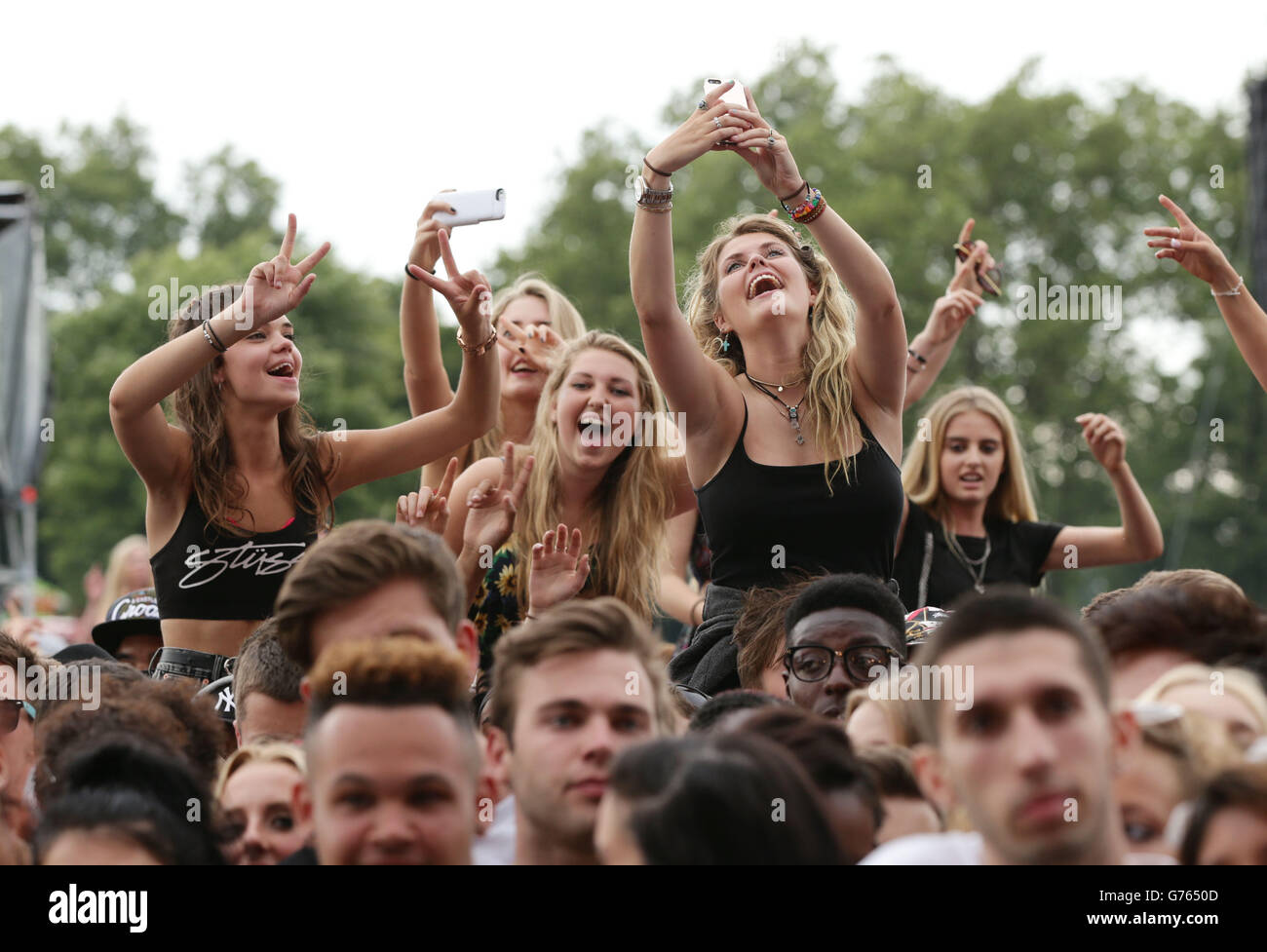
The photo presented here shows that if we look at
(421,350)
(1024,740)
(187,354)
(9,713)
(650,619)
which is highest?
(421,350)

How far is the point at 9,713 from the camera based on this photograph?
11.7 ft

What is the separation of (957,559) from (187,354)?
9.18ft

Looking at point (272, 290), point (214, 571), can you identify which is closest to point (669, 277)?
point (272, 290)

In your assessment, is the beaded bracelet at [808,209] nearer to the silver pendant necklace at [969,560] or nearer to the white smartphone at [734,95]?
the white smartphone at [734,95]

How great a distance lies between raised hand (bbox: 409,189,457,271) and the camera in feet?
14.2

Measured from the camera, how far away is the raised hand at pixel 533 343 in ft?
17.8

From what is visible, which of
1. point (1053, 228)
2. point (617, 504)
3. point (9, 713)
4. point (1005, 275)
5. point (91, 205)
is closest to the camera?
point (9, 713)

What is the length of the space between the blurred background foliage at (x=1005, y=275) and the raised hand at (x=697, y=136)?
20.8 meters

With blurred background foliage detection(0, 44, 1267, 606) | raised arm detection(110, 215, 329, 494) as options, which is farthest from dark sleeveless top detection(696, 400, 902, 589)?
blurred background foliage detection(0, 44, 1267, 606)

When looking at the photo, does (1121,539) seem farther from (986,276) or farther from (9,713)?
(9,713)

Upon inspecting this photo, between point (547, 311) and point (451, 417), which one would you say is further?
point (547, 311)

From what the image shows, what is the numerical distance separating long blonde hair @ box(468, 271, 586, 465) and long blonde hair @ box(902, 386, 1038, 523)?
1.39 metres

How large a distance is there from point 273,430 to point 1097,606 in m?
2.38

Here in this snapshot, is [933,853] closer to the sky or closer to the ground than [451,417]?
closer to the ground
